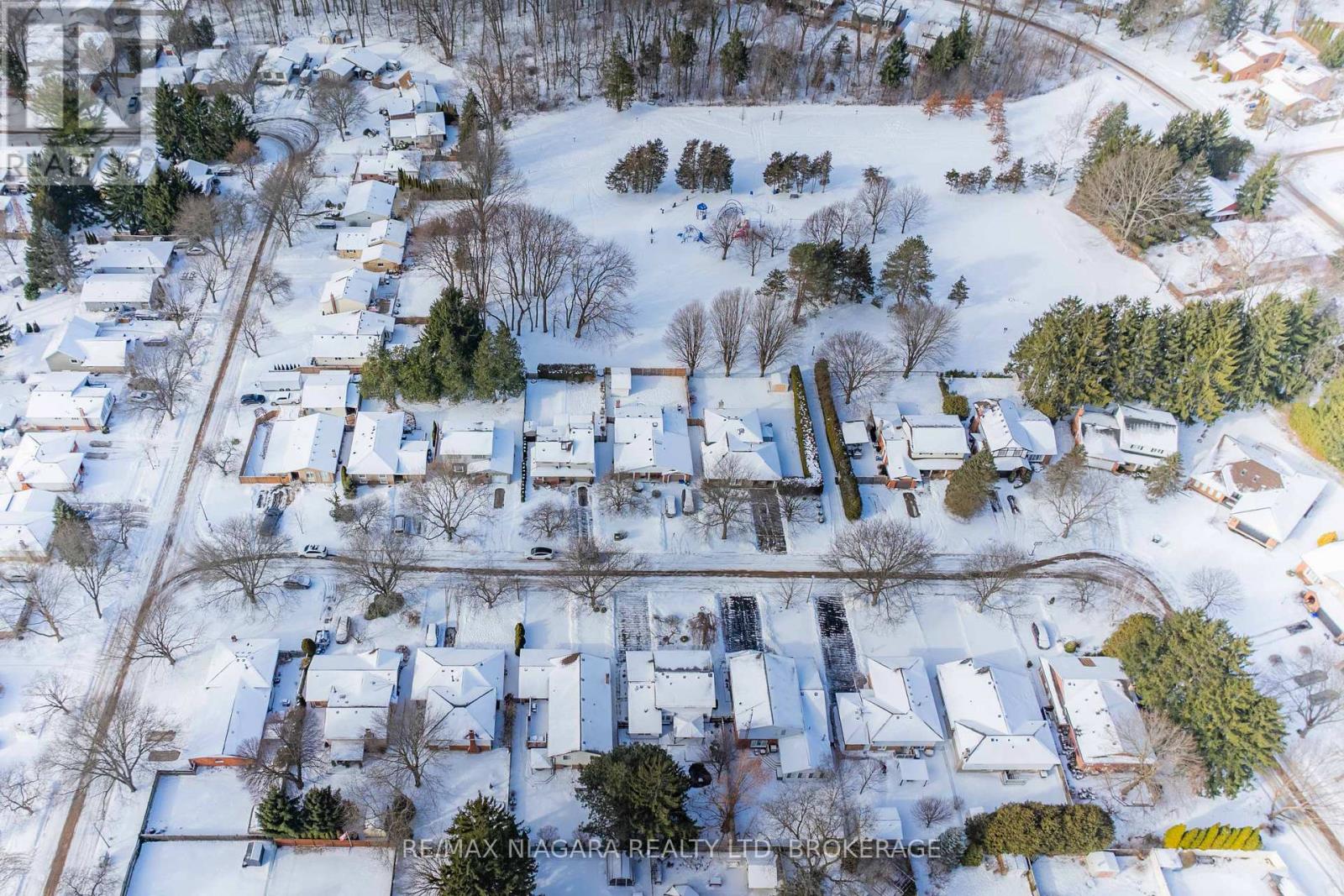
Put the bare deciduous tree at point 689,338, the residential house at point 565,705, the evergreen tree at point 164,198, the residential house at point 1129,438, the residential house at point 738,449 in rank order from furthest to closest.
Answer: the evergreen tree at point 164,198, the bare deciduous tree at point 689,338, the residential house at point 1129,438, the residential house at point 738,449, the residential house at point 565,705

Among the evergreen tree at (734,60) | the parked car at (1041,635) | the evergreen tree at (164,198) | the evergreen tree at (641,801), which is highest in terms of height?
the evergreen tree at (734,60)

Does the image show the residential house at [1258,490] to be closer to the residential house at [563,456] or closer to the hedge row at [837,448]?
the hedge row at [837,448]

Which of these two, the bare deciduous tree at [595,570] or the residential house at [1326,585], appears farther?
the residential house at [1326,585]

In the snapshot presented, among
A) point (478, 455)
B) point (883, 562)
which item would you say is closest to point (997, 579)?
point (883, 562)

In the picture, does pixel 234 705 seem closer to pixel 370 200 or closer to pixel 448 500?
pixel 448 500

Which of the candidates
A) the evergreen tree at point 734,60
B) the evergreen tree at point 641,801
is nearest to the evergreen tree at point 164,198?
the evergreen tree at point 734,60

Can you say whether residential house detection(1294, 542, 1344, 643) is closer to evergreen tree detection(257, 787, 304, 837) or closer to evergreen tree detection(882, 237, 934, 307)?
evergreen tree detection(882, 237, 934, 307)

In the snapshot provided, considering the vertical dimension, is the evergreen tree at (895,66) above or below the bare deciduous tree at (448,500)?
above
